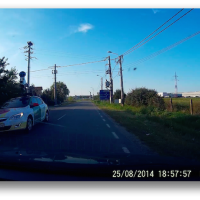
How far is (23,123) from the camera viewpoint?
8.75 metres

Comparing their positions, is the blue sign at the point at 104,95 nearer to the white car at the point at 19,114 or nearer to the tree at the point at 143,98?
the tree at the point at 143,98

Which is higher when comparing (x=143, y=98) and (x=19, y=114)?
(x=143, y=98)

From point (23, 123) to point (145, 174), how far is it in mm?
6827

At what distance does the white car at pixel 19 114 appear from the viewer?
8.21m

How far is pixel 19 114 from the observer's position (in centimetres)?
867

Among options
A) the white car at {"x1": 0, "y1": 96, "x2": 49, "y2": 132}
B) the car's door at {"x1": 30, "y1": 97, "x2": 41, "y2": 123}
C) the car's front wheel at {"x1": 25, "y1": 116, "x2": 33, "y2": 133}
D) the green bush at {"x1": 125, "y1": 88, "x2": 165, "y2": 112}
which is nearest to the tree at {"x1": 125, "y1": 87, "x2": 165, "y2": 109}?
the green bush at {"x1": 125, "y1": 88, "x2": 165, "y2": 112}

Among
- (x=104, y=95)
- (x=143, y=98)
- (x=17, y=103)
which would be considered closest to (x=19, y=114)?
(x=17, y=103)

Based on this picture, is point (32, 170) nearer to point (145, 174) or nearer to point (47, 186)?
point (47, 186)

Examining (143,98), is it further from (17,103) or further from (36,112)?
(17,103)

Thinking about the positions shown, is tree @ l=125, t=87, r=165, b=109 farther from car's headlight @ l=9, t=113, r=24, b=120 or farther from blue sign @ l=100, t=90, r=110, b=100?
car's headlight @ l=9, t=113, r=24, b=120

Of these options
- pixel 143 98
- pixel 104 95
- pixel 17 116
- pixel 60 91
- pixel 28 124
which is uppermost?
pixel 60 91

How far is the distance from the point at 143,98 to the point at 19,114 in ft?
75.2

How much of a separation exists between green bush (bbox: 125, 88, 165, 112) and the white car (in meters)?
18.0

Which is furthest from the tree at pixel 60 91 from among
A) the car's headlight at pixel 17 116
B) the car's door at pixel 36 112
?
the car's headlight at pixel 17 116
